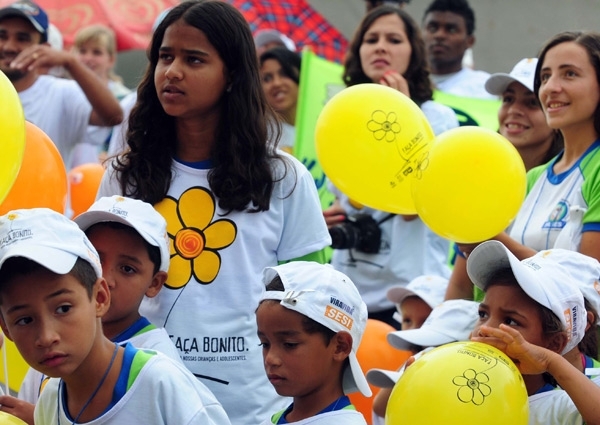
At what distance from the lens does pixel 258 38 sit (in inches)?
329

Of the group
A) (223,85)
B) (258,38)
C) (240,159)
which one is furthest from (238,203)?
(258,38)

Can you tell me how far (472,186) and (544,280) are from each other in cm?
50

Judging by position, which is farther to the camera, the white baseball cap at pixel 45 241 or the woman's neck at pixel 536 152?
the woman's neck at pixel 536 152

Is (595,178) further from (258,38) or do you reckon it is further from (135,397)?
(258,38)

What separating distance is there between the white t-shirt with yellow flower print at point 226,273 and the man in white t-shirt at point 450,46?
357 cm

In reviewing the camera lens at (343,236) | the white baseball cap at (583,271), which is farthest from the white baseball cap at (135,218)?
the camera lens at (343,236)

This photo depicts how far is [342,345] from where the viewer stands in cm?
344

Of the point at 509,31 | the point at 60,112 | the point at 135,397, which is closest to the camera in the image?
the point at 135,397

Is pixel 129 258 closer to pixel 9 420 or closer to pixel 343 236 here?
pixel 9 420

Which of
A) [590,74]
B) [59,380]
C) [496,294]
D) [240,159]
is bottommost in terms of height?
[59,380]

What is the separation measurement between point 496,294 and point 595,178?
900 millimetres

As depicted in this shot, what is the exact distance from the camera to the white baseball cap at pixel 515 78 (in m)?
4.87

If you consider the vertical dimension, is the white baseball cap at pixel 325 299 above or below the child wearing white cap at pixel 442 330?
above

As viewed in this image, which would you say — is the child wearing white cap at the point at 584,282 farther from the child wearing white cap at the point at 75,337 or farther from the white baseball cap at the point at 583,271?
the child wearing white cap at the point at 75,337
